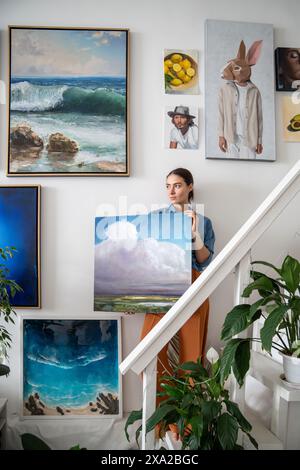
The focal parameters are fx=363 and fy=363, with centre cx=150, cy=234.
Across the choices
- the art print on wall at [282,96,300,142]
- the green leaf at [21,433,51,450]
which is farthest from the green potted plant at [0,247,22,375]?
the art print on wall at [282,96,300,142]

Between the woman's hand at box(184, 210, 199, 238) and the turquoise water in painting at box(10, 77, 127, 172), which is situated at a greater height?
the turquoise water in painting at box(10, 77, 127, 172)

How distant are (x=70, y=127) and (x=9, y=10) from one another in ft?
2.64

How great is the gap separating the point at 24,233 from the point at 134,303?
796 millimetres

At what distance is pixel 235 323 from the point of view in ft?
4.09

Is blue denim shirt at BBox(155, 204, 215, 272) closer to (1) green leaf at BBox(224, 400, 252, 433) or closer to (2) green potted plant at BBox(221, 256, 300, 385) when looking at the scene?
(2) green potted plant at BBox(221, 256, 300, 385)

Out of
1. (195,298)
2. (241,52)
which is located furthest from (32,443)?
(241,52)

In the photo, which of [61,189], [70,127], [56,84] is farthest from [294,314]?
[56,84]

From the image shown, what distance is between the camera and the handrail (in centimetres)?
129

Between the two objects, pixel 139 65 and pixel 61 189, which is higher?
pixel 139 65

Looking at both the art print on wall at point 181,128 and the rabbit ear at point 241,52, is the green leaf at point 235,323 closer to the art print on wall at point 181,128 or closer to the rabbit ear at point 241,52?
the art print on wall at point 181,128

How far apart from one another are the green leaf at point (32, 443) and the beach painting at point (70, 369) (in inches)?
8.4

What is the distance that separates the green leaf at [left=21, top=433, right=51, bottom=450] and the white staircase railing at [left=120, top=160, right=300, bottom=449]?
2.62ft

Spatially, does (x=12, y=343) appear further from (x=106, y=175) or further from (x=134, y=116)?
(x=134, y=116)

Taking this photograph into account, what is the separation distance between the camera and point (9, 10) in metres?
2.20
